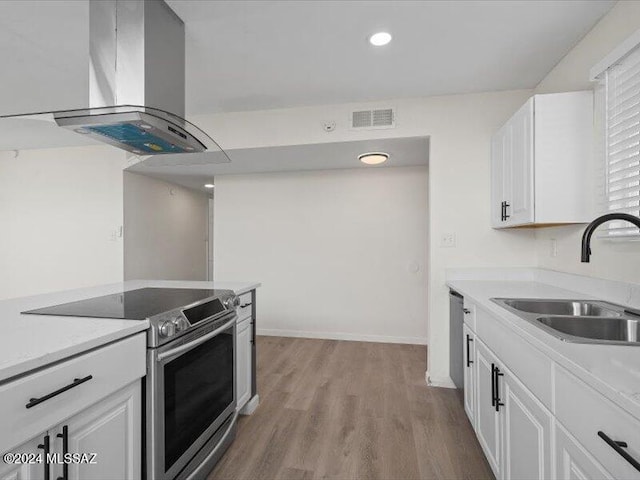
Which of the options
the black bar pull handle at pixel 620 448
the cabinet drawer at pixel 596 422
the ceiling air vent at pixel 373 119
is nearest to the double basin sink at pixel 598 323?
the cabinet drawer at pixel 596 422

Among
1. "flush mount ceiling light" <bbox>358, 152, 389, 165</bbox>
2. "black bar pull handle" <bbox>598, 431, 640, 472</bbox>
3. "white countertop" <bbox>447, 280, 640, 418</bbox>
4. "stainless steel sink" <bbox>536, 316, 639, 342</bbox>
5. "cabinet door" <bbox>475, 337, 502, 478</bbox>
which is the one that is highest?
"flush mount ceiling light" <bbox>358, 152, 389, 165</bbox>

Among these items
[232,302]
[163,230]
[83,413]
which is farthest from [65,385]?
[163,230]

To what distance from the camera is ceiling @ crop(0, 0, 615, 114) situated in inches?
70.2

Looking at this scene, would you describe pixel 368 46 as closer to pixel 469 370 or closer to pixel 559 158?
pixel 559 158

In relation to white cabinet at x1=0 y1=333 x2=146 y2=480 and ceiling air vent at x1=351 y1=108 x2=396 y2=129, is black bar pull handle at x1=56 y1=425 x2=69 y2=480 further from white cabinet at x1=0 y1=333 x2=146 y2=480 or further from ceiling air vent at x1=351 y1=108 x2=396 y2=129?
ceiling air vent at x1=351 y1=108 x2=396 y2=129

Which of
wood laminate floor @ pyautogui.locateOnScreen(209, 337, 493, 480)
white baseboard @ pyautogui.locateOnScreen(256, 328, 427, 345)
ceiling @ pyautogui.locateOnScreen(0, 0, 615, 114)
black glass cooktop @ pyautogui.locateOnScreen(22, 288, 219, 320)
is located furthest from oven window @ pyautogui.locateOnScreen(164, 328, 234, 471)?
white baseboard @ pyautogui.locateOnScreen(256, 328, 427, 345)

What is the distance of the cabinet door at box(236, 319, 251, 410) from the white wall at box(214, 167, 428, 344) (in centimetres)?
202

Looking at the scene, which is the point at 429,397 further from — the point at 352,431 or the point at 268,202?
the point at 268,202

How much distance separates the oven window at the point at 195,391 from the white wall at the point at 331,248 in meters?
2.37

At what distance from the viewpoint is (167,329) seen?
135cm

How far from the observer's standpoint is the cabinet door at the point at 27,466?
810 mm

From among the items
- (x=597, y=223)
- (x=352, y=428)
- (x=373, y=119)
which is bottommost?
(x=352, y=428)

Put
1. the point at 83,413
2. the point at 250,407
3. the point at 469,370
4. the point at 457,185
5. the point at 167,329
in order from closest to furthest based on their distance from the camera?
the point at 83,413 < the point at 167,329 < the point at 469,370 < the point at 250,407 < the point at 457,185

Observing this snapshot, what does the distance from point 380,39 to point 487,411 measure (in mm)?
2210
